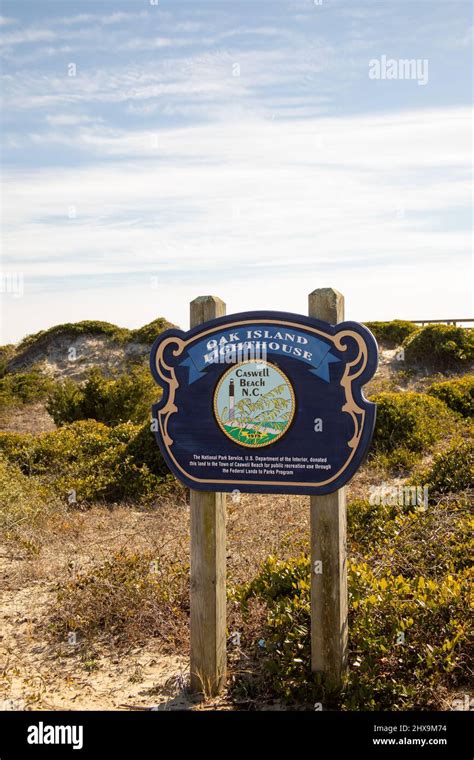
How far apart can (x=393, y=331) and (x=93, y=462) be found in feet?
54.7

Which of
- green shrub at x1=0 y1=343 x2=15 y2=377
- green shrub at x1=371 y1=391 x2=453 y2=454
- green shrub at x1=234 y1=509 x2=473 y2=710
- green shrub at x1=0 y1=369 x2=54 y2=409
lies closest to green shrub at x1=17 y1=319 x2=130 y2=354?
green shrub at x1=0 y1=343 x2=15 y2=377

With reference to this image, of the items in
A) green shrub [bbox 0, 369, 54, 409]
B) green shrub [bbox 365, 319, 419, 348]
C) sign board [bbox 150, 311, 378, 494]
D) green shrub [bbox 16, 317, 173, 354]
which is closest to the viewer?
sign board [bbox 150, 311, 378, 494]

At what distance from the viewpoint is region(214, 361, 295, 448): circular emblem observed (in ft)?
15.4

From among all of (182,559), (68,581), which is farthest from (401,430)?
(68,581)

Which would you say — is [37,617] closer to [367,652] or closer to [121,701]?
[121,701]

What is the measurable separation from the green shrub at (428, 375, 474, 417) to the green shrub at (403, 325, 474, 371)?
743 cm

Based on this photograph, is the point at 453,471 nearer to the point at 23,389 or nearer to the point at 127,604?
the point at 127,604

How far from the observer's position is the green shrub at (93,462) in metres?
10.1

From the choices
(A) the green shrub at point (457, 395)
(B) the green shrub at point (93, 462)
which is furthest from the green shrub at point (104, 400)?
(A) the green shrub at point (457, 395)

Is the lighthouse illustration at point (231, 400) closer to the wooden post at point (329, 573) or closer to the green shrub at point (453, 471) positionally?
the wooden post at point (329, 573)

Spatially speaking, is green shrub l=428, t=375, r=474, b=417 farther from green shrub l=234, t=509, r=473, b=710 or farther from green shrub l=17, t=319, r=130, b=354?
green shrub l=17, t=319, r=130, b=354

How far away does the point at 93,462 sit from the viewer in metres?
10.9

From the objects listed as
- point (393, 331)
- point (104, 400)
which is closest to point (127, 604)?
point (104, 400)

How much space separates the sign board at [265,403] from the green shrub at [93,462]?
4.99 m
